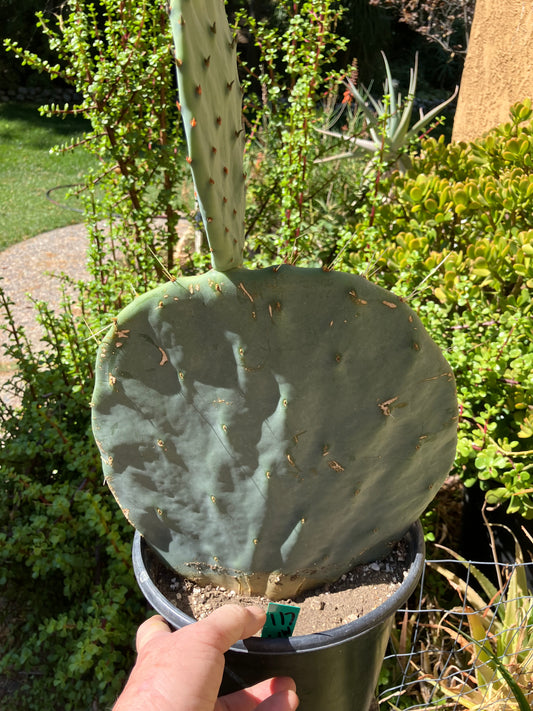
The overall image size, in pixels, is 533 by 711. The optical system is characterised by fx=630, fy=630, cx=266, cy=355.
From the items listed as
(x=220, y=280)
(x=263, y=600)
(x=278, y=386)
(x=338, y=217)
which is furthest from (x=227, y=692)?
(x=338, y=217)

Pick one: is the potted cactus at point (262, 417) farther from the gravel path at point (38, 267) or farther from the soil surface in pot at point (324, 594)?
the gravel path at point (38, 267)

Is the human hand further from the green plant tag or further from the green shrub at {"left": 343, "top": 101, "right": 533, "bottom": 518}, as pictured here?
the green shrub at {"left": 343, "top": 101, "right": 533, "bottom": 518}

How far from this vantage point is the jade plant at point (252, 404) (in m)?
0.80

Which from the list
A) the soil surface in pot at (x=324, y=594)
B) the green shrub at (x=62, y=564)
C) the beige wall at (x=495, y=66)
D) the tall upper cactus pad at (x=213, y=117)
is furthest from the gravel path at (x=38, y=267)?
the tall upper cactus pad at (x=213, y=117)

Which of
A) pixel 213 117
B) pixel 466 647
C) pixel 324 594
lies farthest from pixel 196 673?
pixel 466 647

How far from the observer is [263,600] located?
1.10m

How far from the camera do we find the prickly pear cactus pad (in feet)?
2.75

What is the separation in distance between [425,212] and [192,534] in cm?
144

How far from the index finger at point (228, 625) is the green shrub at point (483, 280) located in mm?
820

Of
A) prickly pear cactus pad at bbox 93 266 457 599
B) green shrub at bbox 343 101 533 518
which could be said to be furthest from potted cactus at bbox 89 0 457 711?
green shrub at bbox 343 101 533 518

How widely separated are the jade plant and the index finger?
126 mm

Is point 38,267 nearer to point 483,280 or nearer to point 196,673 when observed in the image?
point 483,280

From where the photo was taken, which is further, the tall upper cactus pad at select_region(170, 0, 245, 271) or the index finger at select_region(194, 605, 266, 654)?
the index finger at select_region(194, 605, 266, 654)

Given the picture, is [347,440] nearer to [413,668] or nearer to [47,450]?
[413,668]
